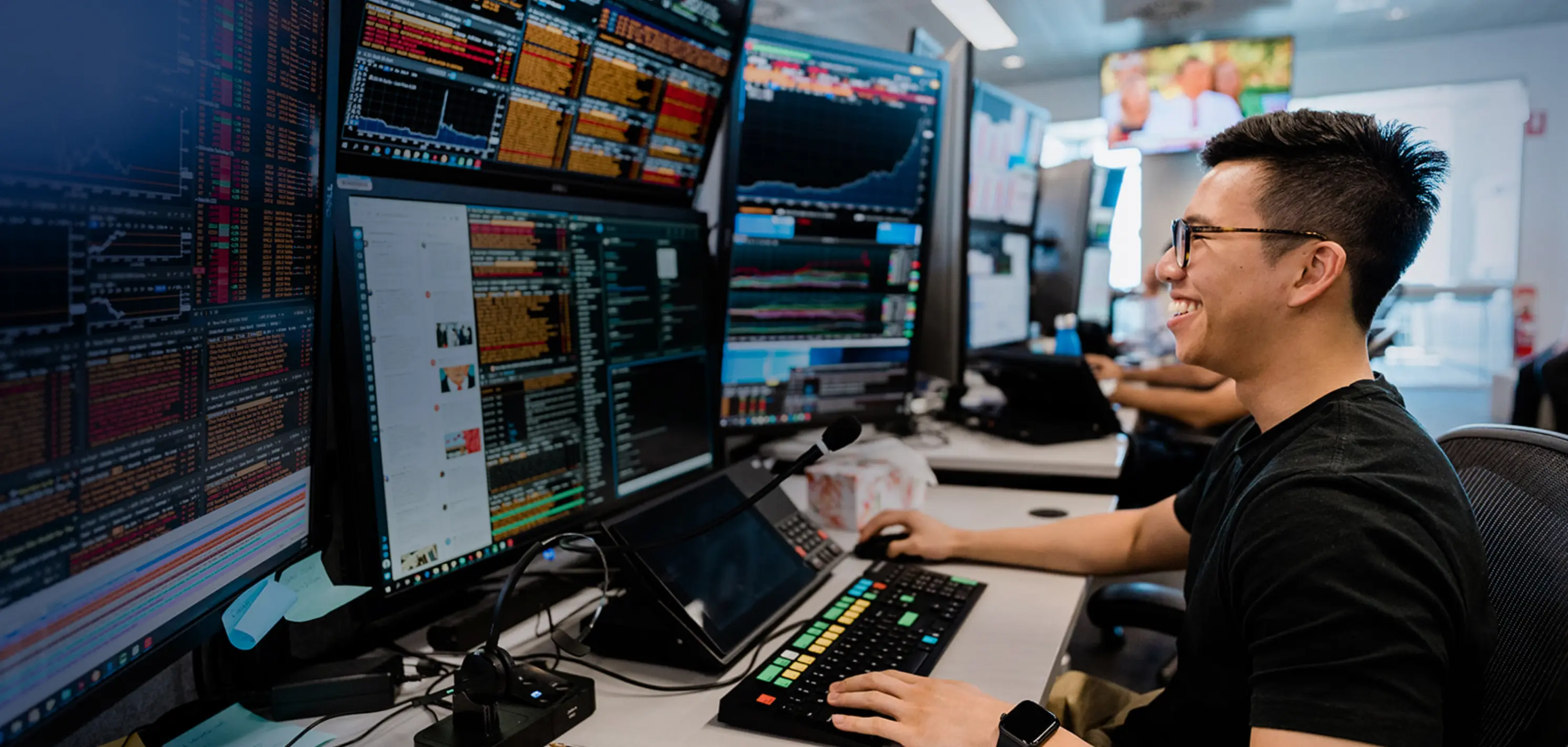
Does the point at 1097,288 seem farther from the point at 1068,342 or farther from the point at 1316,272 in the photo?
the point at 1316,272

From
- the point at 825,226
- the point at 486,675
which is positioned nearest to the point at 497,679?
the point at 486,675

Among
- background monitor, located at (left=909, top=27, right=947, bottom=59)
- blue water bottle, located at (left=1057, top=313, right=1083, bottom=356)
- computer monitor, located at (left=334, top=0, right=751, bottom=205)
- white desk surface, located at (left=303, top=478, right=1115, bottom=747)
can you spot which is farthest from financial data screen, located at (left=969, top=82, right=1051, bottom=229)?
white desk surface, located at (left=303, top=478, right=1115, bottom=747)

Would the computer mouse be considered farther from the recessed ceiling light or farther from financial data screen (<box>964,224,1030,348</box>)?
the recessed ceiling light

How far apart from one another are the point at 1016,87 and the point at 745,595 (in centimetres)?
805

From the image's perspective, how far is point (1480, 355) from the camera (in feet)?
22.5

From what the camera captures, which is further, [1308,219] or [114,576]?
[1308,219]

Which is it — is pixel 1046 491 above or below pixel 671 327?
below

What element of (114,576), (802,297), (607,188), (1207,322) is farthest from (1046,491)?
(114,576)

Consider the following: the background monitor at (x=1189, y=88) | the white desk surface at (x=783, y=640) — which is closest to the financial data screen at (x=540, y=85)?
the white desk surface at (x=783, y=640)

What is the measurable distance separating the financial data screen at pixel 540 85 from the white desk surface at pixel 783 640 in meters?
0.59

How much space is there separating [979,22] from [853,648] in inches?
202

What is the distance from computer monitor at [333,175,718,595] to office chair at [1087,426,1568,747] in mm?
976

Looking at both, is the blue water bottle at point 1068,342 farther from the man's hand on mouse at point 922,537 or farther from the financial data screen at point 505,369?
the financial data screen at point 505,369

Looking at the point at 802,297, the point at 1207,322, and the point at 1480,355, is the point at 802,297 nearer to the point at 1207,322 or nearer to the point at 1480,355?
the point at 1207,322
